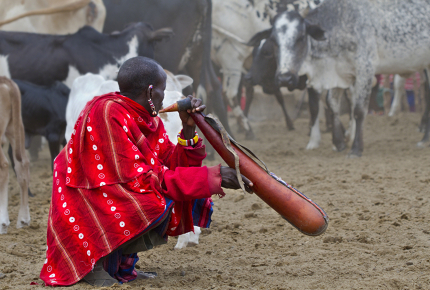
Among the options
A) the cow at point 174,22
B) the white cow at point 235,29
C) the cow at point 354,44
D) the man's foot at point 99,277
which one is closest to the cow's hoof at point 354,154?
the cow at point 354,44

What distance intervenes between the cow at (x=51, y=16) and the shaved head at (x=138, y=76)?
183 inches

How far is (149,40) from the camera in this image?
18.3ft

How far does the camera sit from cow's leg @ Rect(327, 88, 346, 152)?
672 cm

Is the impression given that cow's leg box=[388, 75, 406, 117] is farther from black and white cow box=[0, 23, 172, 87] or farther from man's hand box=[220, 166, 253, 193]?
man's hand box=[220, 166, 253, 193]

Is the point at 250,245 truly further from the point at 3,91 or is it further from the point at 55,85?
the point at 55,85

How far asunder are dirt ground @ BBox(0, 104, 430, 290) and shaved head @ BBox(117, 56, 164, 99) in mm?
915

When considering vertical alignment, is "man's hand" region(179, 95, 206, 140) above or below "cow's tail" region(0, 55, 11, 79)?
above

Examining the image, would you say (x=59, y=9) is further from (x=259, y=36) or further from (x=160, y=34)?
(x=259, y=36)

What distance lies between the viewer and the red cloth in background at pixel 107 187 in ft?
6.97

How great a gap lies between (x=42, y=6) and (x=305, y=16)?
365cm

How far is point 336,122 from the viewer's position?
680 centimetres

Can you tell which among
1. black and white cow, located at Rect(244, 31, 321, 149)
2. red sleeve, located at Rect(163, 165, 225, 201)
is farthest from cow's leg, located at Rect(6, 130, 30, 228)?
black and white cow, located at Rect(244, 31, 321, 149)

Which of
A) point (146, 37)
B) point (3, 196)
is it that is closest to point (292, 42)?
point (146, 37)

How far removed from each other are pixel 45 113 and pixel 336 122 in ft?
12.8
